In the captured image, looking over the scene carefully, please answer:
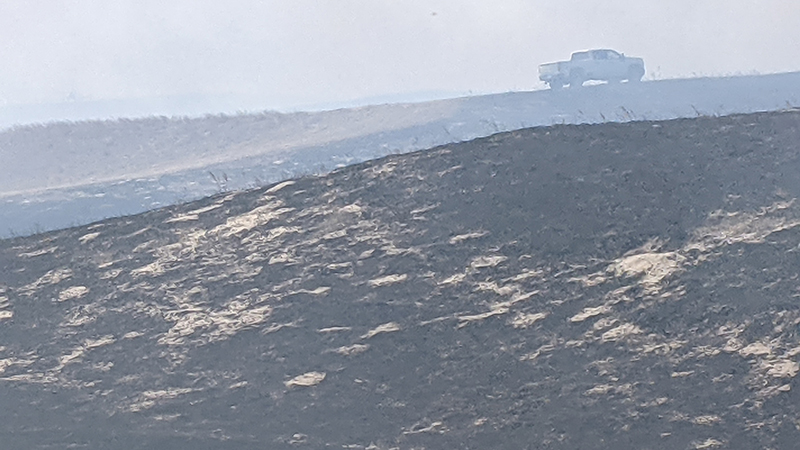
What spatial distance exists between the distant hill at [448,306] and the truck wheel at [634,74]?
107ft

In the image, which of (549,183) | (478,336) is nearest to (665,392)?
(478,336)

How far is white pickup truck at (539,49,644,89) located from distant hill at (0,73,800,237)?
3.99 ft

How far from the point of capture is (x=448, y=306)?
496 inches

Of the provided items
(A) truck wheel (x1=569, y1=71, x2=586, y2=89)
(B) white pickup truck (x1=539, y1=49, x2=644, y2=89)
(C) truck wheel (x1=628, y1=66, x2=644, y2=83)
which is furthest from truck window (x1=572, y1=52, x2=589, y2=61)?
(C) truck wheel (x1=628, y1=66, x2=644, y2=83)

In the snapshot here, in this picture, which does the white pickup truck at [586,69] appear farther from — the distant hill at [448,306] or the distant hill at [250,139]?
the distant hill at [448,306]

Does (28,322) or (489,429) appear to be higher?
(28,322)

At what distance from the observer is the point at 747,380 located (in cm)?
1085

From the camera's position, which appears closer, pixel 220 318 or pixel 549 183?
pixel 220 318

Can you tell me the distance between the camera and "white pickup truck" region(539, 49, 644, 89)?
45500 millimetres

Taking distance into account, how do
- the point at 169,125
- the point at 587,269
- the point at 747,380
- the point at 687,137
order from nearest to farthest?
the point at 747,380 → the point at 587,269 → the point at 687,137 → the point at 169,125

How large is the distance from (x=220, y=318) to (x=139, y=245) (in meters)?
2.25

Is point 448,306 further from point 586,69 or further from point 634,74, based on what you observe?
point 634,74

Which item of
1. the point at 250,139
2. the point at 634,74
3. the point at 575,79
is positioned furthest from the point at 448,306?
the point at 634,74

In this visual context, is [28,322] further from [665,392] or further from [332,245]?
[665,392]
